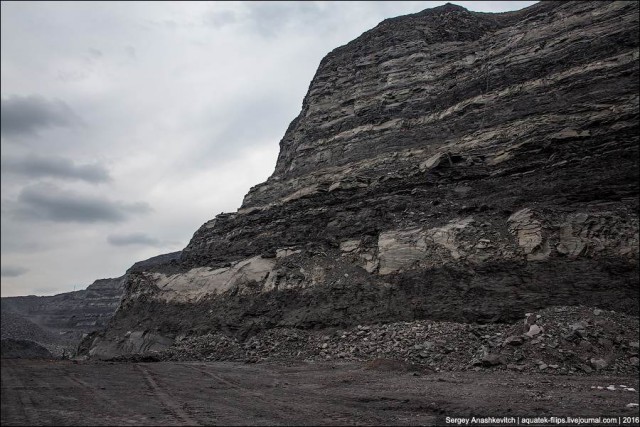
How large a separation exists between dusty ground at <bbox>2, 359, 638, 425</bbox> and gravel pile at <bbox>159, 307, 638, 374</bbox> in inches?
33.3

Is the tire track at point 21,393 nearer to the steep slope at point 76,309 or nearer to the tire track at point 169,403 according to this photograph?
the tire track at point 169,403

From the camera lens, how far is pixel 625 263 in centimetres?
1339

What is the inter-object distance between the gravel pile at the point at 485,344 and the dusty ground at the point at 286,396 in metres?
0.85

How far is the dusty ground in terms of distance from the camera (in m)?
6.55

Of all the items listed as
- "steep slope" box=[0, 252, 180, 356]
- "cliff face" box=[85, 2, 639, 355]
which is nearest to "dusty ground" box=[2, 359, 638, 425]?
"cliff face" box=[85, 2, 639, 355]

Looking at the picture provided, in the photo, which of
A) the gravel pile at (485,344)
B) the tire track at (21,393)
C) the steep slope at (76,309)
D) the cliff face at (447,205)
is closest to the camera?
the tire track at (21,393)

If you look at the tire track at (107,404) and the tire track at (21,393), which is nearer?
the tire track at (21,393)

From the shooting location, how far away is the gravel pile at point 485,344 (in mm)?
11133

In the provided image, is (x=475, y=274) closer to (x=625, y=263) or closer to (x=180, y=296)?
(x=625, y=263)

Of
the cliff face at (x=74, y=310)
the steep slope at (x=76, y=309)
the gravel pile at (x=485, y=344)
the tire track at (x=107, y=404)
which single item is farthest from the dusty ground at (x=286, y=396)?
the cliff face at (x=74, y=310)

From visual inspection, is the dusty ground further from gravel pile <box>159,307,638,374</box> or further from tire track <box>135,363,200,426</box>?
gravel pile <box>159,307,638,374</box>

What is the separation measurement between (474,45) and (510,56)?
4.96m

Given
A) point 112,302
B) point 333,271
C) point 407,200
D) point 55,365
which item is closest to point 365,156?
point 407,200

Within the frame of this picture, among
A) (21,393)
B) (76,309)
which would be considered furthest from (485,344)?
(76,309)
